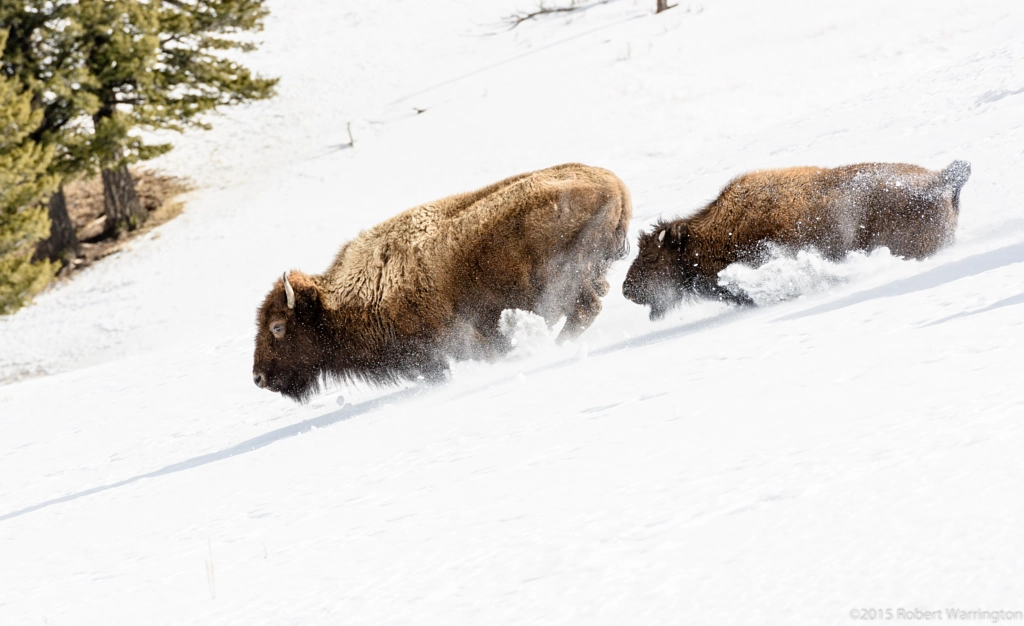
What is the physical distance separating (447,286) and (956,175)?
4.02 metres

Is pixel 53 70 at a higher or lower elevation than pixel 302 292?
higher

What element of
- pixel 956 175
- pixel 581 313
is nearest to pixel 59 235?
pixel 581 313

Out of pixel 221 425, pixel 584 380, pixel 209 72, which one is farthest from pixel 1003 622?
pixel 209 72

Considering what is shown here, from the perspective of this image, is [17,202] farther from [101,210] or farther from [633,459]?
[633,459]

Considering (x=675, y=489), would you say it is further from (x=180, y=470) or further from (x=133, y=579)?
(x=180, y=470)

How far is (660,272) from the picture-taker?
8.06m

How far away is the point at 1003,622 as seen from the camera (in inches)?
72.9

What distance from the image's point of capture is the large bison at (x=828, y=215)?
Answer: 7227 millimetres

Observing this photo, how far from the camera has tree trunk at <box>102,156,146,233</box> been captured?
2744cm

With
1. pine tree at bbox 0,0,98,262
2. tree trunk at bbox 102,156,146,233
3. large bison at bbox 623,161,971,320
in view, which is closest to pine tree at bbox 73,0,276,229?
tree trunk at bbox 102,156,146,233

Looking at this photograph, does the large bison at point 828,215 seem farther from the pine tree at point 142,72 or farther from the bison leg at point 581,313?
the pine tree at point 142,72

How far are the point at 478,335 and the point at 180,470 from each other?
2.55 metres

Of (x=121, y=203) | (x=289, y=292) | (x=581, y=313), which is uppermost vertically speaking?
(x=289, y=292)

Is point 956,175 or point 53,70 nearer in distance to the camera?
point 956,175
